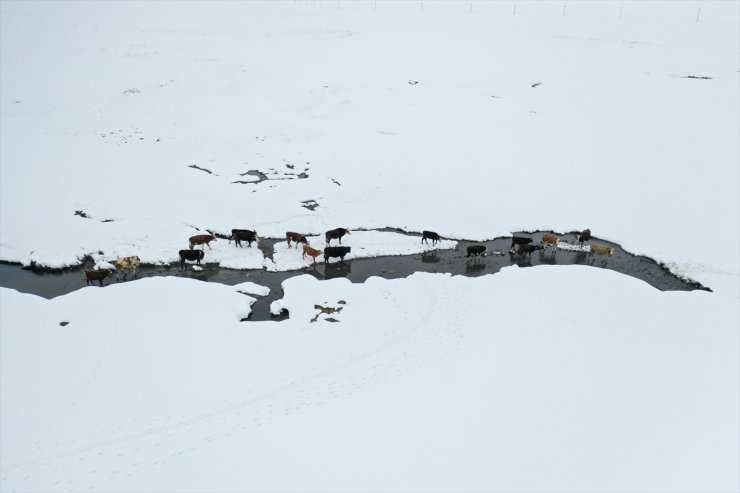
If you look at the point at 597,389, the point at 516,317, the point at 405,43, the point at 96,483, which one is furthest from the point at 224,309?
the point at 405,43

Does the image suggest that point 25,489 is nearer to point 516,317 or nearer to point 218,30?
point 516,317

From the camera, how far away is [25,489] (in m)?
8.42

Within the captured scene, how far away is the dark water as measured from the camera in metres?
15.8

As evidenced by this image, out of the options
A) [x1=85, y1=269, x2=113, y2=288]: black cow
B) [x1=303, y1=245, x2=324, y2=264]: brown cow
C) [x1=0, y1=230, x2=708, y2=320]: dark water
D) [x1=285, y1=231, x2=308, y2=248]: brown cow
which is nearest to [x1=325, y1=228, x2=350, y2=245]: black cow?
[x1=285, y1=231, x2=308, y2=248]: brown cow

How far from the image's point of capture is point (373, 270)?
57.0 feet

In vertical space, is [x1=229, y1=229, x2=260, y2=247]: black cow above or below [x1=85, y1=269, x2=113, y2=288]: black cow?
above

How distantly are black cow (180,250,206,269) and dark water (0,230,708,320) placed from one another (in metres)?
0.39

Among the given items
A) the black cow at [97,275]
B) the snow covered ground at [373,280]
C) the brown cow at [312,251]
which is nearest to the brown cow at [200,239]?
the snow covered ground at [373,280]

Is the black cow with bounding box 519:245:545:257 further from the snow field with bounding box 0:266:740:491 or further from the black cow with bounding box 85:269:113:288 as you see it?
the black cow with bounding box 85:269:113:288

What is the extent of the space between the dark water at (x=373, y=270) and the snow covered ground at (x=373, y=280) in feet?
2.21

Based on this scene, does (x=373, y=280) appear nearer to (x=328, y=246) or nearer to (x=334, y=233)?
(x=328, y=246)

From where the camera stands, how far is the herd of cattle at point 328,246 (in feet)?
55.0

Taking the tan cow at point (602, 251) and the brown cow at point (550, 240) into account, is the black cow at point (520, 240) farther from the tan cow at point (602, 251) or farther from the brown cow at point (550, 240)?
the tan cow at point (602, 251)

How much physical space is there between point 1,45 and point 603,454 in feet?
194
